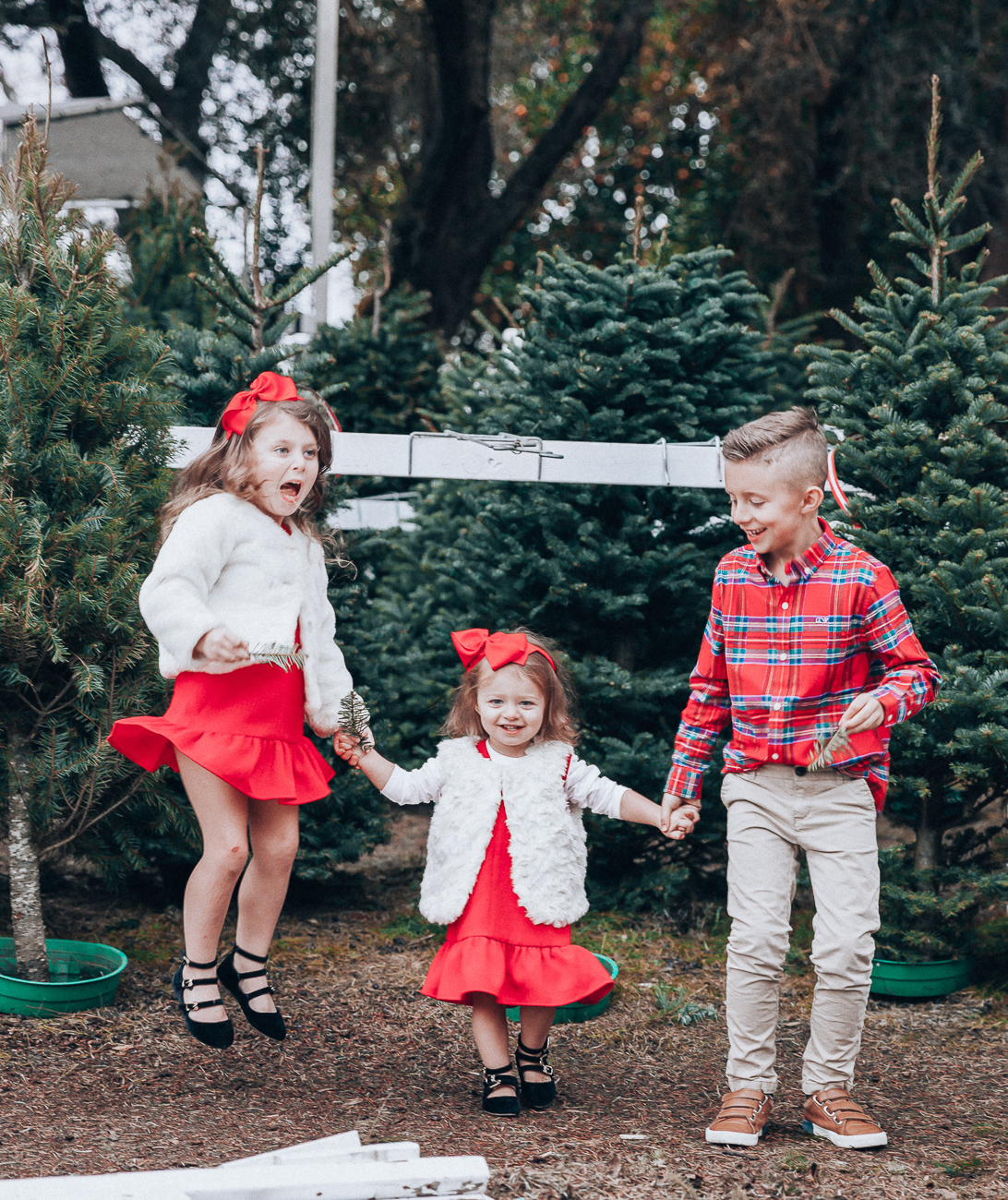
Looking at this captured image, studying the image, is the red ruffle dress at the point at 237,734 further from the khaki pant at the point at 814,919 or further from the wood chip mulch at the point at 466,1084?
the khaki pant at the point at 814,919

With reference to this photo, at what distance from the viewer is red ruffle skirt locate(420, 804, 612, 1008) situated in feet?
10.2

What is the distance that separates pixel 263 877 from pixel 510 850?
73cm

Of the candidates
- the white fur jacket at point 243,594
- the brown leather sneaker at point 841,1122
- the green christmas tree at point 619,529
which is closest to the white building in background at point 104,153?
the green christmas tree at point 619,529

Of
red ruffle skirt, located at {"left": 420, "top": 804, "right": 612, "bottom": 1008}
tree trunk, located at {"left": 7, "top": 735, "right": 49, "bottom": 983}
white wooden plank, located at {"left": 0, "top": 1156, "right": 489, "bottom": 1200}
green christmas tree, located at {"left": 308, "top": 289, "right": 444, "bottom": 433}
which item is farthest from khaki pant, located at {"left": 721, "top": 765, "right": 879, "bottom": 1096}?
green christmas tree, located at {"left": 308, "top": 289, "right": 444, "bottom": 433}

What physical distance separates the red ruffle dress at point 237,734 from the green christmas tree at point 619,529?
1.60 meters

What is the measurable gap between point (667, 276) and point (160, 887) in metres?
3.45

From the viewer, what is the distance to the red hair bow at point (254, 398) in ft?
10.8

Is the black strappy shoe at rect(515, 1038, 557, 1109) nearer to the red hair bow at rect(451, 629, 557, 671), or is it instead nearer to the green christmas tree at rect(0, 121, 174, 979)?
the red hair bow at rect(451, 629, 557, 671)

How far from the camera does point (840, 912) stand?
10.0 ft

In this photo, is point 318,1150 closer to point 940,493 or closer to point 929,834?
point 929,834

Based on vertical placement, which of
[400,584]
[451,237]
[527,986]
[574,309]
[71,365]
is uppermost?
[451,237]

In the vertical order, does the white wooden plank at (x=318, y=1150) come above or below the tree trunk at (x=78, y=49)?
below

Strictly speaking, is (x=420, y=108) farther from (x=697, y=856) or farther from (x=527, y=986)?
(x=527, y=986)

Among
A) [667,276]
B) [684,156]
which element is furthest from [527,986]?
[684,156]
